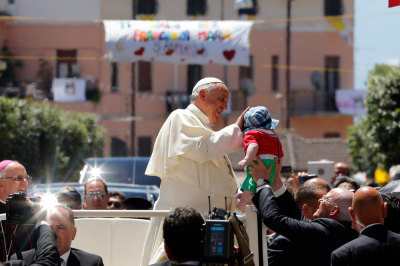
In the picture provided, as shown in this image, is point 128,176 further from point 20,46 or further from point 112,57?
point 20,46

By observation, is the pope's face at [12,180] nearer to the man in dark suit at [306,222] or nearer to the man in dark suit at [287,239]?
the man in dark suit at [287,239]

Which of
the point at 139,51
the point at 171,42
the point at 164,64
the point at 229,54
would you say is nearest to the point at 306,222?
the point at 171,42

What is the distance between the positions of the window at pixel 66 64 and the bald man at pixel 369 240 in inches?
1541

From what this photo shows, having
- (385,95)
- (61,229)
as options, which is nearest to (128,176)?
(385,95)

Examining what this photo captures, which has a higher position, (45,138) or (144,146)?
(45,138)

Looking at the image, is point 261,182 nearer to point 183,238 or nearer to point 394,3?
point 183,238

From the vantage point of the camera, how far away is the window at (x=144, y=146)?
145 ft

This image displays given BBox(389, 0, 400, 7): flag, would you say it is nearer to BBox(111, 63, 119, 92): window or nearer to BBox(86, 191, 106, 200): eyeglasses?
BBox(86, 191, 106, 200): eyeglasses

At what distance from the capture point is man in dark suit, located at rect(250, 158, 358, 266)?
537 cm

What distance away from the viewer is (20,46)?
44.0 metres

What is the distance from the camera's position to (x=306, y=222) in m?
5.55

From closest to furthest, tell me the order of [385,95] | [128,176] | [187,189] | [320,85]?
[187,189] → [128,176] → [385,95] → [320,85]

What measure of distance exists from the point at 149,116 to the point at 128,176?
2946 centimetres

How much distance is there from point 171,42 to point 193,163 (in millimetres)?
13558
